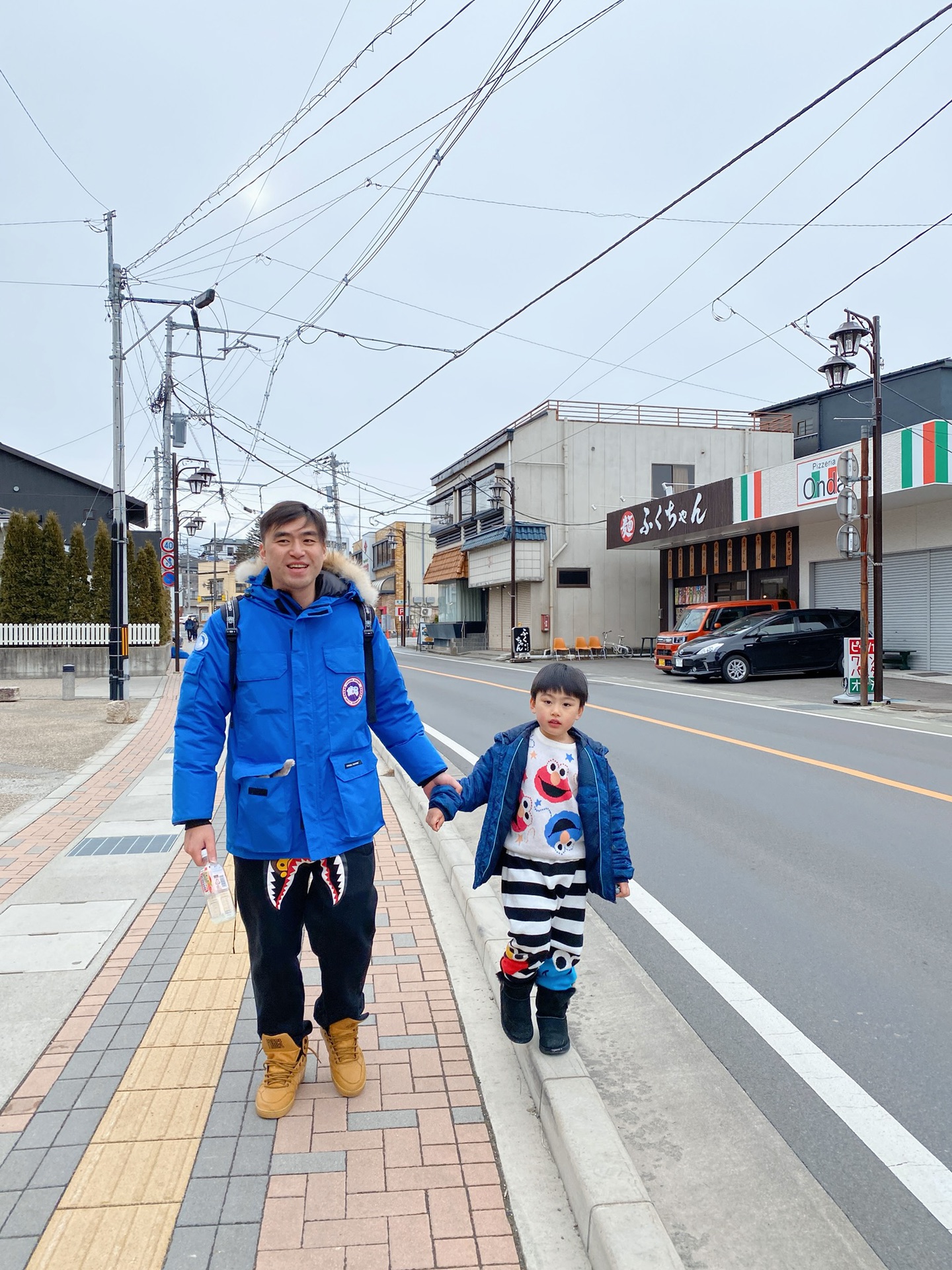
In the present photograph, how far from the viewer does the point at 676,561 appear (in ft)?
107

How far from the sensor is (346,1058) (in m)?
3.04

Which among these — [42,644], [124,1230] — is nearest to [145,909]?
[124,1230]

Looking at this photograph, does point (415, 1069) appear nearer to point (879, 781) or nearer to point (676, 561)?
point (879, 781)

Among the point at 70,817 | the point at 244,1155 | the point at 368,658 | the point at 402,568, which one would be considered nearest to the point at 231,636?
the point at 368,658

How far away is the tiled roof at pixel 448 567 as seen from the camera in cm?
4338

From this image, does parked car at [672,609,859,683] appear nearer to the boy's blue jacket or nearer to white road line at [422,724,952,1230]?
white road line at [422,724,952,1230]

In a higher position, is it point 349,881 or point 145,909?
point 349,881

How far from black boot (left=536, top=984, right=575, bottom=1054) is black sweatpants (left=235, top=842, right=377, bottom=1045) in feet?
2.20

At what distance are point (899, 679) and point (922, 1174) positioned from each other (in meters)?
19.1

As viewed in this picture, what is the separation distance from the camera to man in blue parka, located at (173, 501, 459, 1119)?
9.19 feet

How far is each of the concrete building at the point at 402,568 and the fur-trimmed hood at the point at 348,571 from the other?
59.2 meters

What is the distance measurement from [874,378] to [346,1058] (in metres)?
16.1

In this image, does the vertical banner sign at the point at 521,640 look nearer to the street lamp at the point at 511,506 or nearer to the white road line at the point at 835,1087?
Answer: the street lamp at the point at 511,506

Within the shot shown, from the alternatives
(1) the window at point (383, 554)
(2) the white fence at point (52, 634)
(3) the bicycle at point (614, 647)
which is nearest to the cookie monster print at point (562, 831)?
(2) the white fence at point (52, 634)
